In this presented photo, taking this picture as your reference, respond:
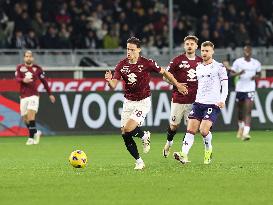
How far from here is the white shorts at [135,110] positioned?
15.5 metres

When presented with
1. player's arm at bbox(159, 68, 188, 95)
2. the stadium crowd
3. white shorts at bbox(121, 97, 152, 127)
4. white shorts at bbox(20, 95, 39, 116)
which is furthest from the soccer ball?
the stadium crowd

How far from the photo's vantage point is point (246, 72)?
23938 millimetres

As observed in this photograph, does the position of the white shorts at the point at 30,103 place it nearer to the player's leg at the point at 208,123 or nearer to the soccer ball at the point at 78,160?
the player's leg at the point at 208,123

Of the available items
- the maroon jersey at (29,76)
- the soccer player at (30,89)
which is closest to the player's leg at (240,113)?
the soccer player at (30,89)

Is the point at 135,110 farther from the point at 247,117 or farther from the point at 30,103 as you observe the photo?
the point at 247,117

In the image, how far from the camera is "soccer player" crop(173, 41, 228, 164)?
16.0 metres

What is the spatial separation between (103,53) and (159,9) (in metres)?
5.17

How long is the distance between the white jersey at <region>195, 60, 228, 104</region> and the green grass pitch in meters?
1.12

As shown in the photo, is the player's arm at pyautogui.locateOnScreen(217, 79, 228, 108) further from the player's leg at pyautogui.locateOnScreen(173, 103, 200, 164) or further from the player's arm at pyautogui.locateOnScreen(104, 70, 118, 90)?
the player's arm at pyautogui.locateOnScreen(104, 70, 118, 90)

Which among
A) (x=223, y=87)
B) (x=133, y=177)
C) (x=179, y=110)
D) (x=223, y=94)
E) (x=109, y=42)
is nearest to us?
(x=133, y=177)

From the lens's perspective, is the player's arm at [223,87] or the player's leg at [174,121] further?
the player's leg at [174,121]

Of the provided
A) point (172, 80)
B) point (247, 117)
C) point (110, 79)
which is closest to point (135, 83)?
point (172, 80)

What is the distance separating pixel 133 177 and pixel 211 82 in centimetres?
316

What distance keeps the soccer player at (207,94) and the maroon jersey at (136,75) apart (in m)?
0.98
